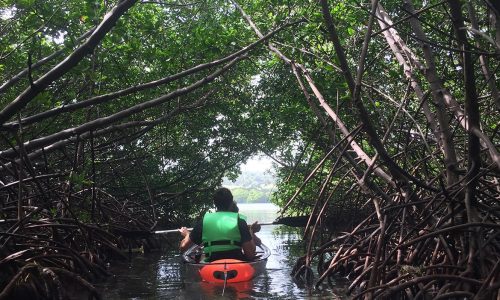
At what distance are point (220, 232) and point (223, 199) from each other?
0.39 m

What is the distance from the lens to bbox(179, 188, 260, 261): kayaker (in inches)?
221

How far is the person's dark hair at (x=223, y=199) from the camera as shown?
18.7ft

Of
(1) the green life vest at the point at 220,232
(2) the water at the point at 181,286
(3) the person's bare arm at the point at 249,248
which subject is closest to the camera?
(2) the water at the point at 181,286

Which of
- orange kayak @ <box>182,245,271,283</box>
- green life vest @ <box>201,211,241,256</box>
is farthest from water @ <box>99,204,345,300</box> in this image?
green life vest @ <box>201,211,241,256</box>

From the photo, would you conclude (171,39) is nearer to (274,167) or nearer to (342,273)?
(342,273)

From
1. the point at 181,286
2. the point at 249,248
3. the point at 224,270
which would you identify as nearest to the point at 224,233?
the point at 249,248

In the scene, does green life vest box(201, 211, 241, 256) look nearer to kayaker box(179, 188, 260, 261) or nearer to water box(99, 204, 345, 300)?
kayaker box(179, 188, 260, 261)

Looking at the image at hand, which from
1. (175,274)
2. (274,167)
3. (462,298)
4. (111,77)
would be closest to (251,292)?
(175,274)

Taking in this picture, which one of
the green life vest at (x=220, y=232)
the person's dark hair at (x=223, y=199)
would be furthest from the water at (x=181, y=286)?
the person's dark hair at (x=223, y=199)

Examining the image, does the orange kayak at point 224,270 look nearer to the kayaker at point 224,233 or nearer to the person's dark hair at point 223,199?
the kayaker at point 224,233

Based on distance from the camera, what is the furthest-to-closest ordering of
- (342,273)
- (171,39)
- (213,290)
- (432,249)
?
(171,39), (342,273), (213,290), (432,249)

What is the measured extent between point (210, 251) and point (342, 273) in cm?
175

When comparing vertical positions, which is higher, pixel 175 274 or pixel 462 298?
pixel 462 298

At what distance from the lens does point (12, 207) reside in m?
4.71
